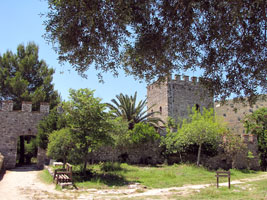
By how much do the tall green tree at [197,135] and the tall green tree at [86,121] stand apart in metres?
7.47

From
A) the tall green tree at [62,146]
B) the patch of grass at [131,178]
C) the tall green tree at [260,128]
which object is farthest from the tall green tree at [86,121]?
the tall green tree at [260,128]

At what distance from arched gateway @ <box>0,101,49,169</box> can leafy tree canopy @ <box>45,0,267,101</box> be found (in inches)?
470

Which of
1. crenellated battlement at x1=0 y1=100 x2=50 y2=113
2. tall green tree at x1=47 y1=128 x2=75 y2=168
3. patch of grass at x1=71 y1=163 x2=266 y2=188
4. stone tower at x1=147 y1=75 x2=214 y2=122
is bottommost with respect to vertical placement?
patch of grass at x1=71 y1=163 x2=266 y2=188

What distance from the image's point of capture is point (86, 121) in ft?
35.9

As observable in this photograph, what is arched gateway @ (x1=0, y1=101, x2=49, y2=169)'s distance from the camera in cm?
1554

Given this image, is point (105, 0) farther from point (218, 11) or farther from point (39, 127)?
point (39, 127)

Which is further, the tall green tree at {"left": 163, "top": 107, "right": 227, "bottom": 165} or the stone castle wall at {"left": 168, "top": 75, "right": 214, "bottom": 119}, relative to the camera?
the stone castle wall at {"left": 168, "top": 75, "right": 214, "bottom": 119}

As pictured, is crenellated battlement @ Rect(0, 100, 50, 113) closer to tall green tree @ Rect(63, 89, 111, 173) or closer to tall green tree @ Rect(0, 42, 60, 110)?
tall green tree @ Rect(0, 42, 60, 110)

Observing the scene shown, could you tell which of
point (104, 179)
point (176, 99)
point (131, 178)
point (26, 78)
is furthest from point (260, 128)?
point (26, 78)

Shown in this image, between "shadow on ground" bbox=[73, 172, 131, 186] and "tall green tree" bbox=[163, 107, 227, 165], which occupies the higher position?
"tall green tree" bbox=[163, 107, 227, 165]

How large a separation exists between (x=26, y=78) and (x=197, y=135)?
17040mm

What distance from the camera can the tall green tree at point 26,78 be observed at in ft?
70.8

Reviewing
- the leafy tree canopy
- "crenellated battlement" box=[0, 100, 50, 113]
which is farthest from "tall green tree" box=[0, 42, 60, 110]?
the leafy tree canopy

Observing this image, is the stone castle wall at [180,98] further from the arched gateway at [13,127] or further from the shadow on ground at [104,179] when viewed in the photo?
the shadow on ground at [104,179]
